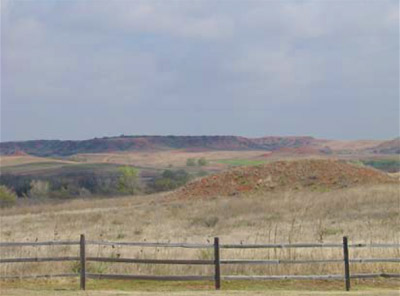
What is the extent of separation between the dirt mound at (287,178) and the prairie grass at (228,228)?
296 inches

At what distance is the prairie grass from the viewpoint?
757 inches

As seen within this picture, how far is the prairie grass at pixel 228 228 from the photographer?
19.2 meters

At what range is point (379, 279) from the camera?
17844 mm

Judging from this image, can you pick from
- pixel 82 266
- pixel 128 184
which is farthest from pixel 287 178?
pixel 82 266

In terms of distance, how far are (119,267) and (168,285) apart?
7.36ft

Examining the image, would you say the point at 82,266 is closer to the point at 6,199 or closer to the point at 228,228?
the point at 228,228

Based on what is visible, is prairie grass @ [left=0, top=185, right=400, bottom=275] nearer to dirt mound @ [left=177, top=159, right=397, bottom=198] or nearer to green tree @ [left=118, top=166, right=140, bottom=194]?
dirt mound @ [left=177, top=159, right=397, bottom=198]

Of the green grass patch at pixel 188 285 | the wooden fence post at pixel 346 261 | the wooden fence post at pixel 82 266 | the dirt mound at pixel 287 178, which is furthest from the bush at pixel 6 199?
the wooden fence post at pixel 346 261

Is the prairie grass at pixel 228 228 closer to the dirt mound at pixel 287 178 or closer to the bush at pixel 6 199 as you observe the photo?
the dirt mound at pixel 287 178

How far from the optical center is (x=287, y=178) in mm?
60594

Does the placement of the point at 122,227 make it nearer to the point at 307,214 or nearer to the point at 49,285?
the point at 307,214

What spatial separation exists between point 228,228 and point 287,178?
2703cm

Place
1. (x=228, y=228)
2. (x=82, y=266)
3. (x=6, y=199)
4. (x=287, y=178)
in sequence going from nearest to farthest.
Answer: (x=82, y=266)
(x=228, y=228)
(x=287, y=178)
(x=6, y=199)

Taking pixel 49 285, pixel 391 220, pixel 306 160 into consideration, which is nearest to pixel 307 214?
pixel 391 220
